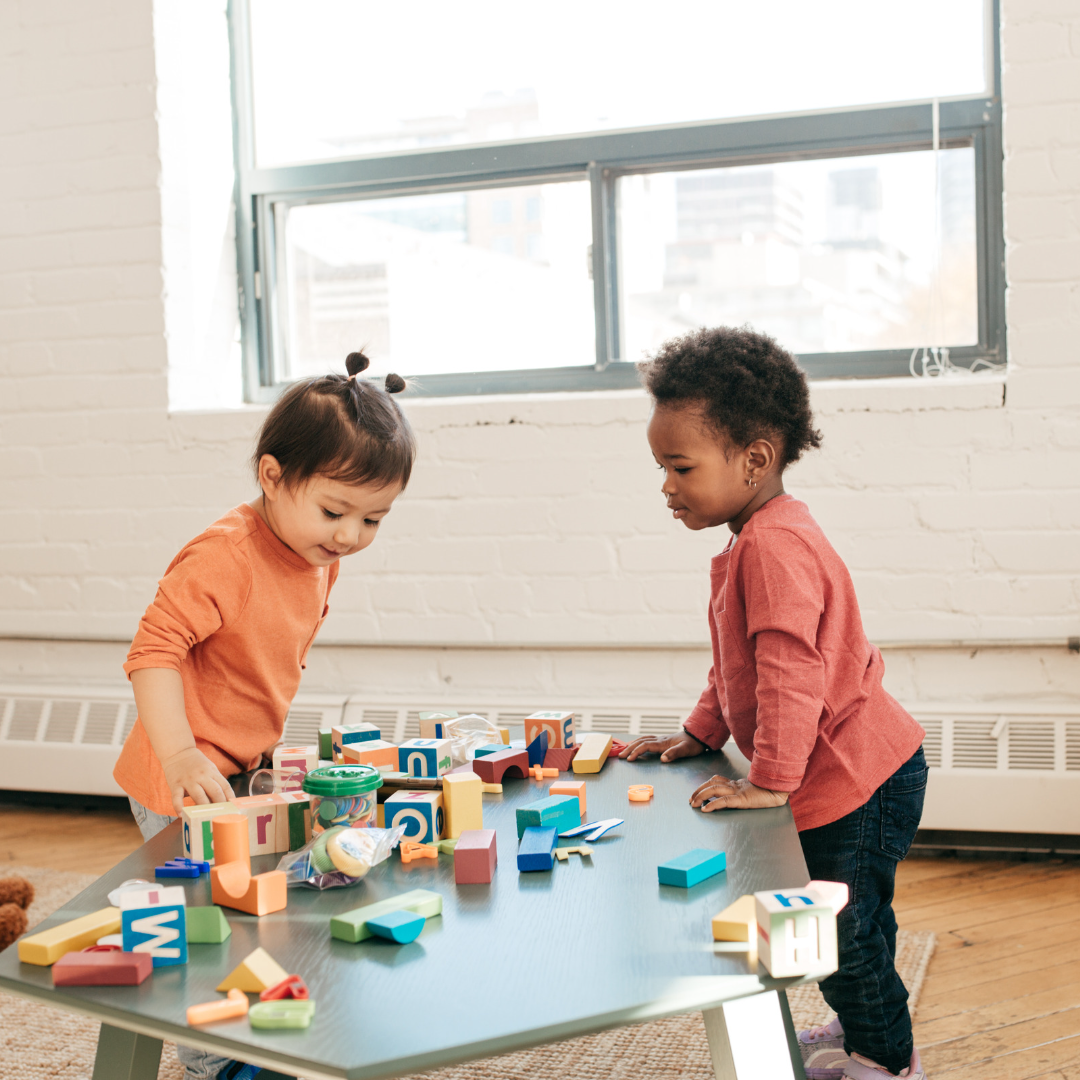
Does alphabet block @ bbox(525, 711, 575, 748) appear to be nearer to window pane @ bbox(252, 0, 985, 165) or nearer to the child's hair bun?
the child's hair bun

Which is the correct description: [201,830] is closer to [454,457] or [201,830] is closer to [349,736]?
[349,736]

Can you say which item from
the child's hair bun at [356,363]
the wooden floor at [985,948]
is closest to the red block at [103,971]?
the child's hair bun at [356,363]

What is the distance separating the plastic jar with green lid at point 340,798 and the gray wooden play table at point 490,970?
0.06 meters

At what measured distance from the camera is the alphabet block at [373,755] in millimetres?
1135

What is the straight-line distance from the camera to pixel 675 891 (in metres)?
0.83

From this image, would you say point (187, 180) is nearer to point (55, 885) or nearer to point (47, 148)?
point (47, 148)

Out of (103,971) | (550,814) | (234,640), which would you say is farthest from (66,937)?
(234,640)

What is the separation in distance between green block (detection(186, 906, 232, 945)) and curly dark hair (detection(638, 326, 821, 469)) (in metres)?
0.77

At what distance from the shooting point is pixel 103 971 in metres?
0.69

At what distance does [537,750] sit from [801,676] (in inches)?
12.6

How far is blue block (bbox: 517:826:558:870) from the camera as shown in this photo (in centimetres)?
88

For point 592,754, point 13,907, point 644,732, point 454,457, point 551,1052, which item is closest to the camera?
point 592,754

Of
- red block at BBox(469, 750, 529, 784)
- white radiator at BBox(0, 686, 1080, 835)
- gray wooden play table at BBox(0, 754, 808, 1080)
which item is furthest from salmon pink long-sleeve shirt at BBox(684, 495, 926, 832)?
white radiator at BBox(0, 686, 1080, 835)

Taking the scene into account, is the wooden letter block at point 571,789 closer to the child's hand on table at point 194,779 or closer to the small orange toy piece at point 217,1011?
the child's hand on table at point 194,779
